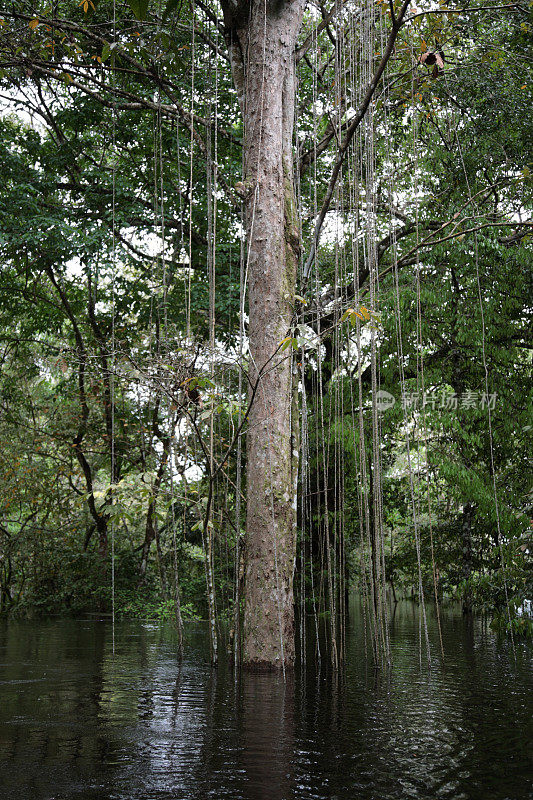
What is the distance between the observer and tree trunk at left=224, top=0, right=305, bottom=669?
2287 millimetres

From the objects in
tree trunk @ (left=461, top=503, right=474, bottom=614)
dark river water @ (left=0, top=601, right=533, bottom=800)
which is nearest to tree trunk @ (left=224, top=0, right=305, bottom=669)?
dark river water @ (left=0, top=601, right=533, bottom=800)

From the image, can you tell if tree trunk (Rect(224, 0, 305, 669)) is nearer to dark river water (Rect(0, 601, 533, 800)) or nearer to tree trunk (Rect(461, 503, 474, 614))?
dark river water (Rect(0, 601, 533, 800))

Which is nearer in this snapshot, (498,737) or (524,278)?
(498,737)

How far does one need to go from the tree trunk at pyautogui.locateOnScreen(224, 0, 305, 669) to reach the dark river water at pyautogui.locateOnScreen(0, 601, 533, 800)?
24 centimetres

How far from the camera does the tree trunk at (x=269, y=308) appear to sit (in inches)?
90.0

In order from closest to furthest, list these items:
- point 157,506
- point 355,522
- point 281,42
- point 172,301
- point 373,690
A: point 373,690 → point 281,42 → point 157,506 → point 172,301 → point 355,522

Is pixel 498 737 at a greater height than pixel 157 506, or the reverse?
pixel 157 506

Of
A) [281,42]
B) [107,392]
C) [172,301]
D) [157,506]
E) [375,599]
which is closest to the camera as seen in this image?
[375,599]

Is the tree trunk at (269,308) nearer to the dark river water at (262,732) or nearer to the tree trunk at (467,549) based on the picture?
the dark river water at (262,732)

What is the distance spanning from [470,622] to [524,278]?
9.74ft

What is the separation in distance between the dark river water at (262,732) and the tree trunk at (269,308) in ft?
0.78

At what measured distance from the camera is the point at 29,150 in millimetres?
5609

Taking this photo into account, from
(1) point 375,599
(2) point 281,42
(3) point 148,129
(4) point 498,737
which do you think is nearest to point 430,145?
(3) point 148,129

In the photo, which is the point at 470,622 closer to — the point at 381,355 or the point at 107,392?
the point at 381,355
